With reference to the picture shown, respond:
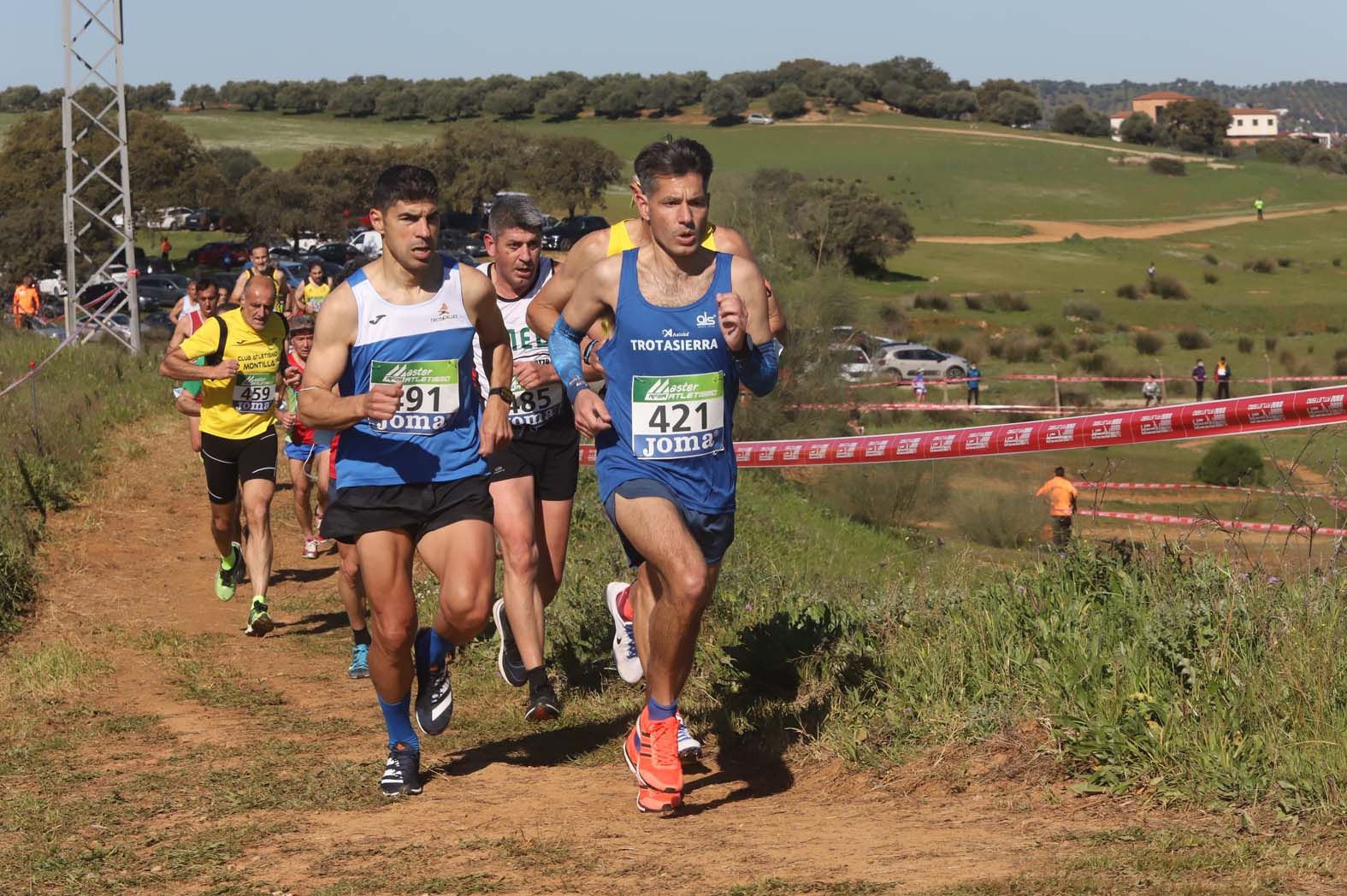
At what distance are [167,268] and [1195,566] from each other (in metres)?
69.8

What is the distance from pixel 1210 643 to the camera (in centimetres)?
565

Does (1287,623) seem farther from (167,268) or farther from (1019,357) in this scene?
(167,268)

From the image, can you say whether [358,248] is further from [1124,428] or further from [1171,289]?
[1124,428]

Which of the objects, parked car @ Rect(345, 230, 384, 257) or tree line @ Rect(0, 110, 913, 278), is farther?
parked car @ Rect(345, 230, 384, 257)

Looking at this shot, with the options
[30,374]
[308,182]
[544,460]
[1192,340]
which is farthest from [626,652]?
[308,182]

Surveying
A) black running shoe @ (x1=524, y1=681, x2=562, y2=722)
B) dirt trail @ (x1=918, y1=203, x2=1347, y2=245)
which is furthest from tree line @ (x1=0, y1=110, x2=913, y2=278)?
black running shoe @ (x1=524, y1=681, x2=562, y2=722)

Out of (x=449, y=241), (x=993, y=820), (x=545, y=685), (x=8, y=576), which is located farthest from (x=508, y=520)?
(x=449, y=241)

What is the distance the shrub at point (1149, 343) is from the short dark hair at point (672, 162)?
5538cm

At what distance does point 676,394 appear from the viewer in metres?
5.89

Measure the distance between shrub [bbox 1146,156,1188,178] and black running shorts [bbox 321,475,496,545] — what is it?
135m

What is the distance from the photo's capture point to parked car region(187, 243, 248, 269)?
71.7 m

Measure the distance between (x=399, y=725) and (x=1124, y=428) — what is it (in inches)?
198

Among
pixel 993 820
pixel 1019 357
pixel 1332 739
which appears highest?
pixel 1332 739

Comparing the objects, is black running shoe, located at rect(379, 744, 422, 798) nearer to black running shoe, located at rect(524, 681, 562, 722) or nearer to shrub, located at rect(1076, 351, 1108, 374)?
black running shoe, located at rect(524, 681, 562, 722)
